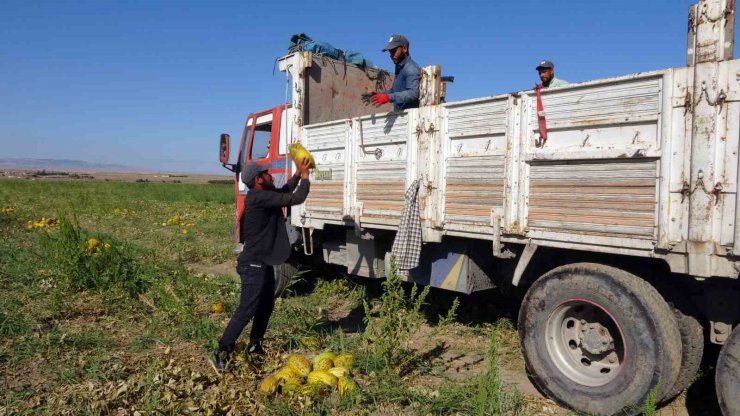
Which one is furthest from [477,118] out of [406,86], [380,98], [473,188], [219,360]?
[219,360]

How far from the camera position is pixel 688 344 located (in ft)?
11.3

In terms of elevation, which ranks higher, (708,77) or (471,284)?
(708,77)

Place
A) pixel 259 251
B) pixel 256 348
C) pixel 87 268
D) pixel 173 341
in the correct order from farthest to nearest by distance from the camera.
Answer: pixel 87 268
pixel 173 341
pixel 256 348
pixel 259 251

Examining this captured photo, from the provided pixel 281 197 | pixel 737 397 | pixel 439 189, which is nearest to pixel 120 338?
pixel 281 197

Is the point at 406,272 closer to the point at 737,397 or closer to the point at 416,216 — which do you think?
the point at 416,216

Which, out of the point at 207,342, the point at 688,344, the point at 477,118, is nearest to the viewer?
the point at 688,344

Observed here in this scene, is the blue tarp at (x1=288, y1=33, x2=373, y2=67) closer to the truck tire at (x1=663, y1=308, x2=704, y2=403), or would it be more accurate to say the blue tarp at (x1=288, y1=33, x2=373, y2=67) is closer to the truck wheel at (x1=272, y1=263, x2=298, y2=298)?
the truck wheel at (x1=272, y1=263, x2=298, y2=298)

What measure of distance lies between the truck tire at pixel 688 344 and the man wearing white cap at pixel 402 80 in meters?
3.16

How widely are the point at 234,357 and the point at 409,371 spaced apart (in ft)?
5.10

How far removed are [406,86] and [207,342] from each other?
3.40 m

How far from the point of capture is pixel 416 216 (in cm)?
482

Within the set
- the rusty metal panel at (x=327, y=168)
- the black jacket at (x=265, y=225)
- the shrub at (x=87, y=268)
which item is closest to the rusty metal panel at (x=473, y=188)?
the black jacket at (x=265, y=225)

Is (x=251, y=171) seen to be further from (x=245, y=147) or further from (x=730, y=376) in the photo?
(x=730, y=376)

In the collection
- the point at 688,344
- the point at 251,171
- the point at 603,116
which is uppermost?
the point at 603,116
